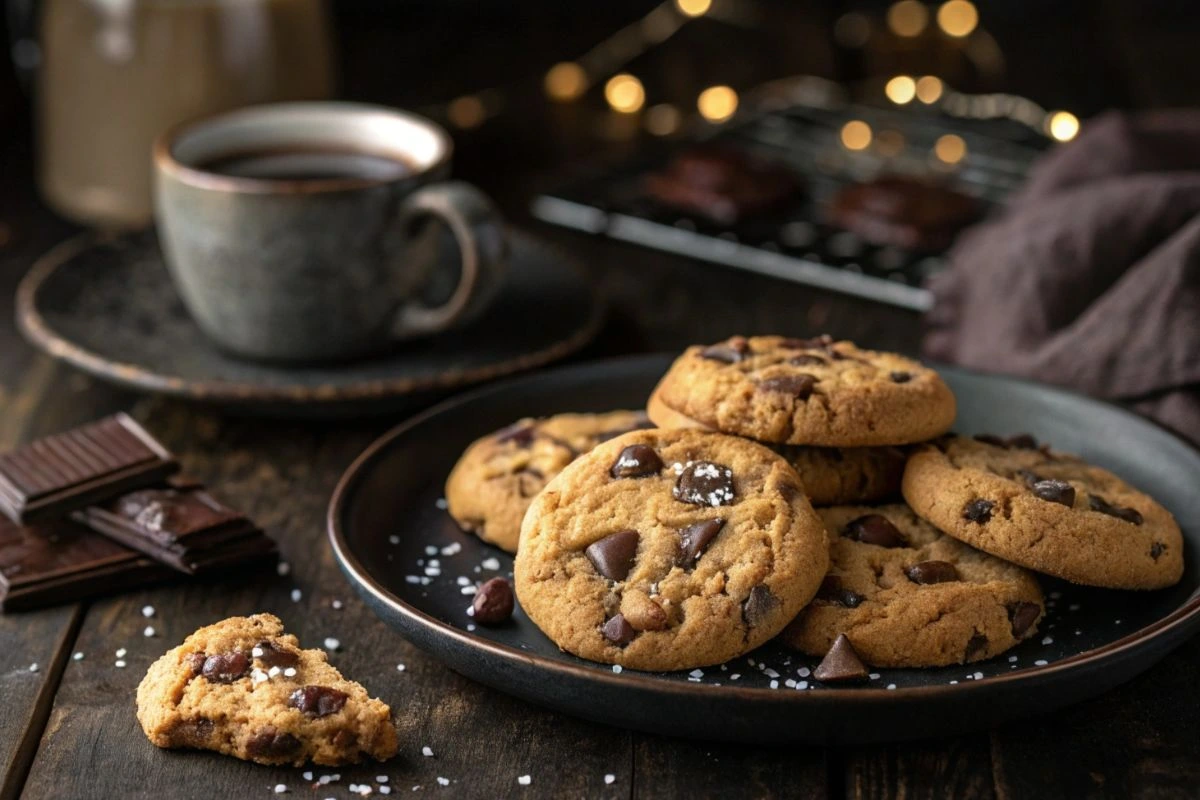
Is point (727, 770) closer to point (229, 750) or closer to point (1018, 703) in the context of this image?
point (1018, 703)

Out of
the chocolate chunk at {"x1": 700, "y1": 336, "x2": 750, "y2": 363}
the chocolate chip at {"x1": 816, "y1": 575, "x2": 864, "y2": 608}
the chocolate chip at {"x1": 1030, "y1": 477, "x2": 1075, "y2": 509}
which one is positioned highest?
the chocolate chunk at {"x1": 700, "y1": 336, "x2": 750, "y2": 363}

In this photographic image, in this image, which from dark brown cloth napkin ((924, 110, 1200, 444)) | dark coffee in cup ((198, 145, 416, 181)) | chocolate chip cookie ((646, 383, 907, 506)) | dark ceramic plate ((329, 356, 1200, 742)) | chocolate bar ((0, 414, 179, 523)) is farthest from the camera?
dark coffee in cup ((198, 145, 416, 181))

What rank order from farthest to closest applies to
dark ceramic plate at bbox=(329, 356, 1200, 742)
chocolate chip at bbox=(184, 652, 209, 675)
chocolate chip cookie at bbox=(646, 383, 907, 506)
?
chocolate chip cookie at bbox=(646, 383, 907, 506), chocolate chip at bbox=(184, 652, 209, 675), dark ceramic plate at bbox=(329, 356, 1200, 742)

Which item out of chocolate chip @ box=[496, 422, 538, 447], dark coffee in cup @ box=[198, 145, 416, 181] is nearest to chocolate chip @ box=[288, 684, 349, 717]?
chocolate chip @ box=[496, 422, 538, 447]

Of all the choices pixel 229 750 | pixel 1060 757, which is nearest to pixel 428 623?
pixel 229 750

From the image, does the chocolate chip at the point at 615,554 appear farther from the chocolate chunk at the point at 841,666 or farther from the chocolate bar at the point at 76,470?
the chocolate bar at the point at 76,470

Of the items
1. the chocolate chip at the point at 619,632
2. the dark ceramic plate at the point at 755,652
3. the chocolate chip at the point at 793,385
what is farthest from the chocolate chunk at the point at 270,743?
the chocolate chip at the point at 793,385

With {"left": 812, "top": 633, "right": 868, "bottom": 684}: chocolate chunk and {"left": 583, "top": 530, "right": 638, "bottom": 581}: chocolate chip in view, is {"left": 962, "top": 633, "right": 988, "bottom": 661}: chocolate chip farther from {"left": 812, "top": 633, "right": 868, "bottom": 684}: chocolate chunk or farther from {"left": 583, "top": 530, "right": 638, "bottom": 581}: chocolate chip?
{"left": 583, "top": 530, "right": 638, "bottom": 581}: chocolate chip

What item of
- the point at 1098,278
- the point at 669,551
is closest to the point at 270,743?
the point at 669,551
